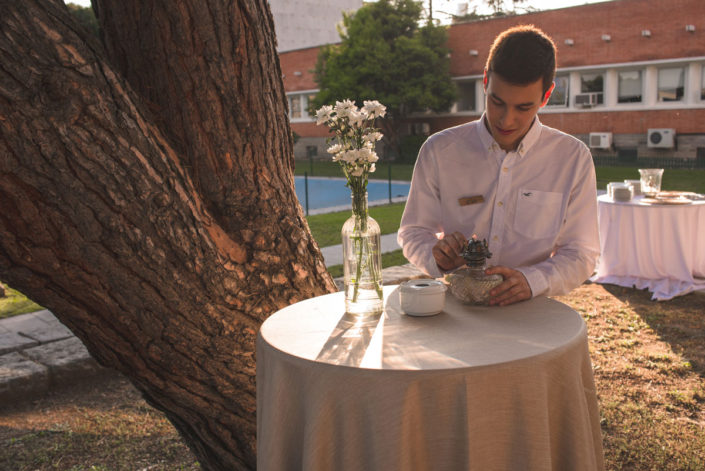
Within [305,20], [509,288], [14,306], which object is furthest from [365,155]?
[305,20]

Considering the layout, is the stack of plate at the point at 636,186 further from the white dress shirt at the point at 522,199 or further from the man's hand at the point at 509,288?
the man's hand at the point at 509,288

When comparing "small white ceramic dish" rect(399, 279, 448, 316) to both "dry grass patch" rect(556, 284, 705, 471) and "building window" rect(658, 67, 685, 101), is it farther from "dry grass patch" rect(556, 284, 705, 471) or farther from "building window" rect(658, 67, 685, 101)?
"building window" rect(658, 67, 685, 101)

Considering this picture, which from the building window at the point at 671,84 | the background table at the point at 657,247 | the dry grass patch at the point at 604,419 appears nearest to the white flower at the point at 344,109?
the dry grass patch at the point at 604,419

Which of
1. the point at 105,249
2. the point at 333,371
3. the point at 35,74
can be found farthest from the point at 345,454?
the point at 35,74

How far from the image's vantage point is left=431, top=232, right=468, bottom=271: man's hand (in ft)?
6.99

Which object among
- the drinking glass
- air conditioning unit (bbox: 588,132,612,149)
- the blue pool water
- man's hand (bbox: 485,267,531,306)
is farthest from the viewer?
air conditioning unit (bbox: 588,132,612,149)

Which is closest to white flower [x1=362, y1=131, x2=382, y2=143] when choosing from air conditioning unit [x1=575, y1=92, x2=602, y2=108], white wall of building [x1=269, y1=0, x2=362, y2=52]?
air conditioning unit [x1=575, y1=92, x2=602, y2=108]

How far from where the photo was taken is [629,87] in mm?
22906

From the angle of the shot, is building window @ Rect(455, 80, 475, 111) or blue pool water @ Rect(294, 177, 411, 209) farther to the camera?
building window @ Rect(455, 80, 475, 111)

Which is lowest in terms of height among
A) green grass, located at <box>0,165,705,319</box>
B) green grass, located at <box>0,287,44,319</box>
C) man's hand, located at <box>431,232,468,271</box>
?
green grass, located at <box>0,287,44,319</box>

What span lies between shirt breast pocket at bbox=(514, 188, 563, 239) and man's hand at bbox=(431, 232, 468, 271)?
0.36 m

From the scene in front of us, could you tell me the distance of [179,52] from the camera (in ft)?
7.29

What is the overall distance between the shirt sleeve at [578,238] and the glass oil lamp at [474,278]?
0.89ft

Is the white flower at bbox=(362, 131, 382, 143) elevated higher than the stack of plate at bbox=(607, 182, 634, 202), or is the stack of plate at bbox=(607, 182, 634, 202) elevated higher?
the white flower at bbox=(362, 131, 382, 143)
